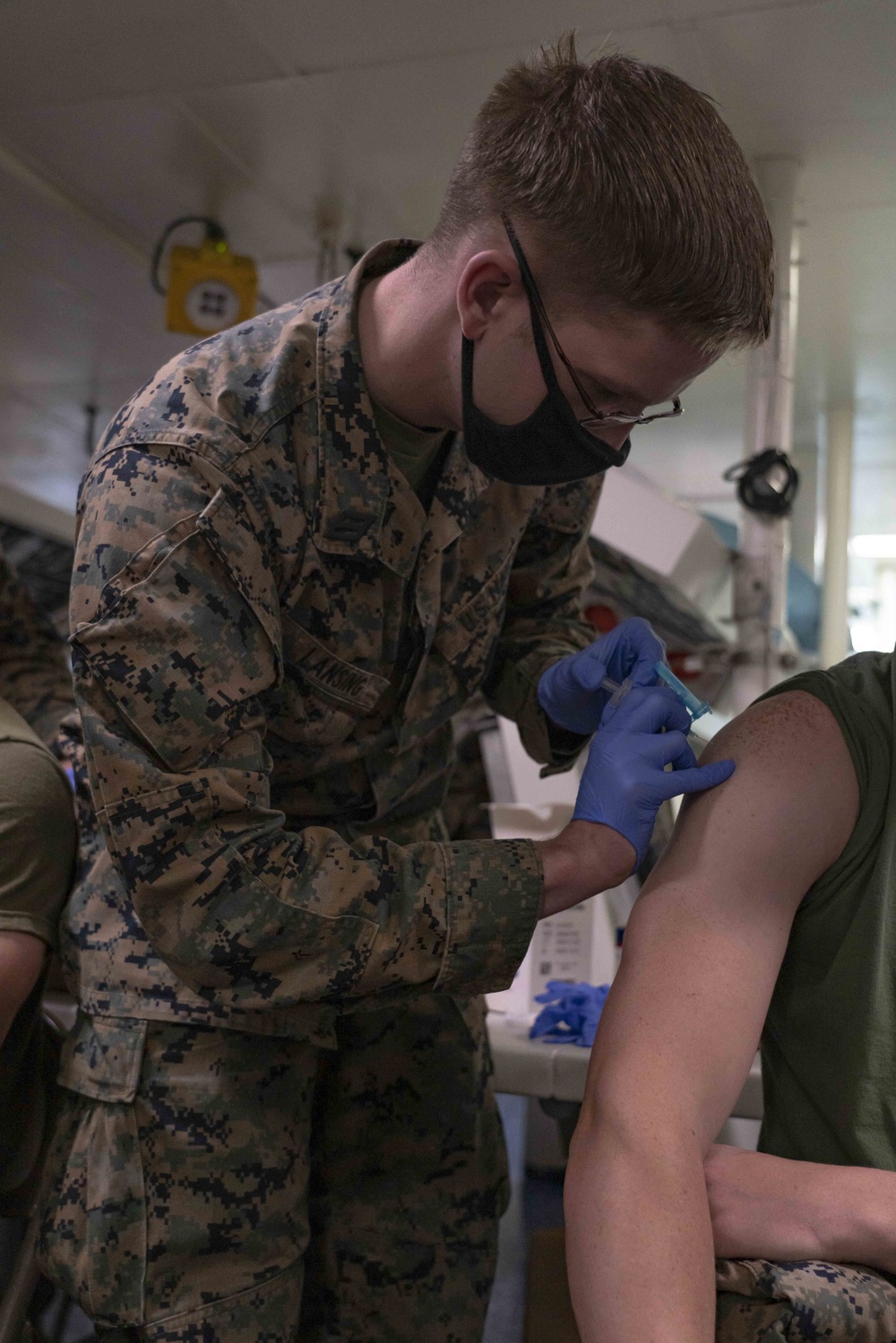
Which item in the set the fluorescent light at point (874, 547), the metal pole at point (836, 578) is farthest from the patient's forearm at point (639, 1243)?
the fluorescent light at point (874, 547)

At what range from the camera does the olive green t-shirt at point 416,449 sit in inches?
55.2

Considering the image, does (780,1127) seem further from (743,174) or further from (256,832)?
(743,174)

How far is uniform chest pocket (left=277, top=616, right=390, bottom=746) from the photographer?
136 cm

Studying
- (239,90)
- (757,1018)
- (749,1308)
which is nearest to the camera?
(749,1308)

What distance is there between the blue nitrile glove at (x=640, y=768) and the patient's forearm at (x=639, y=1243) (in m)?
0.35

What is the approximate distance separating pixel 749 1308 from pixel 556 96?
1149 millimetres

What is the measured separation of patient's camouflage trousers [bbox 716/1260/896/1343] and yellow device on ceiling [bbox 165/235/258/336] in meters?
3.89

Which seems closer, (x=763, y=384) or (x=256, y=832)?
(x=256, y=832)

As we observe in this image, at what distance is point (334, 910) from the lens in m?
1.21

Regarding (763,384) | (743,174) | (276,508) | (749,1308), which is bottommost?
(749,1308)

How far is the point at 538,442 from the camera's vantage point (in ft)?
4.27

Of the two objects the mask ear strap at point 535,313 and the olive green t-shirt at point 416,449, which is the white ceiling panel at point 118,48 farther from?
the mask ear strap at point 535,313

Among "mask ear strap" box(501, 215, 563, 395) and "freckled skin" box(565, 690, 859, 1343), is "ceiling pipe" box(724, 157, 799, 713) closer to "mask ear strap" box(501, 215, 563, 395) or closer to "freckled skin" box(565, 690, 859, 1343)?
"freckled skin" box(565, 690, 859, 1343)

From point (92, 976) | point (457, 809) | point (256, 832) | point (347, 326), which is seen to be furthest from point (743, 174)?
point (457, 809)
